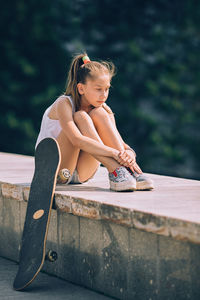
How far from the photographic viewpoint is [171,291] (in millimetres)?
2559

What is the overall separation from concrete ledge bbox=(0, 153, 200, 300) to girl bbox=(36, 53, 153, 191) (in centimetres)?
11

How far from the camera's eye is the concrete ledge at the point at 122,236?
250 cm

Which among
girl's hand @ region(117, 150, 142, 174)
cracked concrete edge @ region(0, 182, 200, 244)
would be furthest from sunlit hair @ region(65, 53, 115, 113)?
cracked concrete edge @ region(0, 182, 200, 244)

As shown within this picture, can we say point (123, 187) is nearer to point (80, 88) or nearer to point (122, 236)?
point (122, 236)

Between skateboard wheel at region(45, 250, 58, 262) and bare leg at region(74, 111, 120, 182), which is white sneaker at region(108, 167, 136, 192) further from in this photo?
skateboard wheel at region(45, 250, 58, 262)

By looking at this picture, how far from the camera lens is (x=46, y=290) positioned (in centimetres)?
306

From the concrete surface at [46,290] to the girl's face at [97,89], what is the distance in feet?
3.72

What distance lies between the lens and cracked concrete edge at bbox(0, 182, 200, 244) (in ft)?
7.90

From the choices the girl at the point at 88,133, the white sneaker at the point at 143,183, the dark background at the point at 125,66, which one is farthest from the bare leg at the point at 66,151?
the dark background at the point at 125,66

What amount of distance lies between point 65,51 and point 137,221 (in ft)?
44.2

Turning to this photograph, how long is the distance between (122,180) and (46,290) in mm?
782

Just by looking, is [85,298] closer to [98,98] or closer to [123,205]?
[123,205]

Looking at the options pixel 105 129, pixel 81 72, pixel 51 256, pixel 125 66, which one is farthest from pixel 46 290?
pixel 125 66

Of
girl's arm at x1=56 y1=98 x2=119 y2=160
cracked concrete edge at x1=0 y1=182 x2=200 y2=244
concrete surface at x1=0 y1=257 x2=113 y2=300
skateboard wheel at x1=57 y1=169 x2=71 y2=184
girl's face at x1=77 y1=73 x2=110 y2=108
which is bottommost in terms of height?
concrete surface at x1=0 y1=257 x2=113 y2=300
